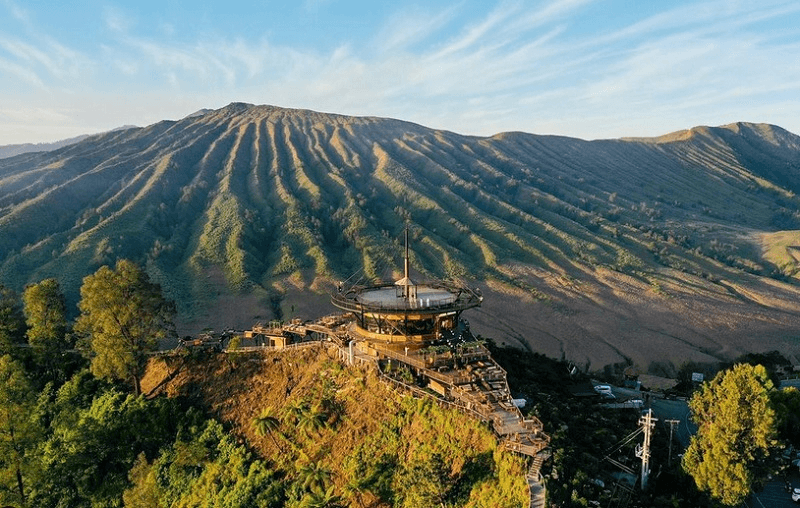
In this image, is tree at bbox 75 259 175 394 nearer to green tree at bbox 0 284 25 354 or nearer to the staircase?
green tree at bbox 0 284 25 354

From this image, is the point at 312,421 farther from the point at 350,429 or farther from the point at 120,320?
the point at 120,320

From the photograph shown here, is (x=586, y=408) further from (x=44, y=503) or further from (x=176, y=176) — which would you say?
(x=176, y=176)

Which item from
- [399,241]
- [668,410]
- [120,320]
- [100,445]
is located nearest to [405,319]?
[120,320]

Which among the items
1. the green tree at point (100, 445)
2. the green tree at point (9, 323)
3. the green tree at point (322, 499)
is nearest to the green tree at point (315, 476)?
the green tree at point (322, 499)

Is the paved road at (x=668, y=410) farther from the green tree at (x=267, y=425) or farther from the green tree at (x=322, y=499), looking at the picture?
the green tree at (x=267, y=425)

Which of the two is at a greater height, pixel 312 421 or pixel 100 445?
pixel 312 421

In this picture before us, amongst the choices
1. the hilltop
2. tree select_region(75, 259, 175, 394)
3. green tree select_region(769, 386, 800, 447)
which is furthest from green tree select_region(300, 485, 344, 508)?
green tree select_region(769, 386, 800, 447)

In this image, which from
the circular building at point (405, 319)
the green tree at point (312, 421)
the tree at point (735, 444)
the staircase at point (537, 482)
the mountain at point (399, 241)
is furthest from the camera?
the mountain at point (399, 241)
